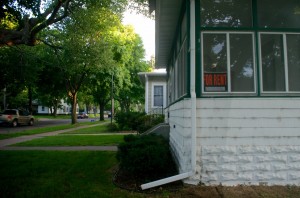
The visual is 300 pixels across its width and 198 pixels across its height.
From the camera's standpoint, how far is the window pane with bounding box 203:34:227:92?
632 cm

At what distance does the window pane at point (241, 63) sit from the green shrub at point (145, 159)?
2376mm

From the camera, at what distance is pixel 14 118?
29531 mm

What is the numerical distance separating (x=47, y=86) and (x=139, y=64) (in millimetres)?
13443

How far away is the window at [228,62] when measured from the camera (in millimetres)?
6316

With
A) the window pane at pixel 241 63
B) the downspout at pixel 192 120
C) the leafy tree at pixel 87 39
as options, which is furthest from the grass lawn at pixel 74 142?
the window pane at pixel 241 63

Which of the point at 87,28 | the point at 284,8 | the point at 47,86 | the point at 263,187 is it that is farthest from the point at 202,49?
the point at 47,86

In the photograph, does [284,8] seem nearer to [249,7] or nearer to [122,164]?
[249,7]

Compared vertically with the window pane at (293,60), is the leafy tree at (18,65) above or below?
above

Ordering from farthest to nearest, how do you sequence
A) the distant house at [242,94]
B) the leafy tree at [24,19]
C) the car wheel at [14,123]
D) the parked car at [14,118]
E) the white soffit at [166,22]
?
the car wheel at [14,123] → the parked car at [14,118] → the leafy tree at [24,19] → the white soffit at [166,22] → the distant house at [242,94]

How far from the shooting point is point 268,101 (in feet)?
20.4

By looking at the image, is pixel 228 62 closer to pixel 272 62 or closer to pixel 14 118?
pixel 272 62

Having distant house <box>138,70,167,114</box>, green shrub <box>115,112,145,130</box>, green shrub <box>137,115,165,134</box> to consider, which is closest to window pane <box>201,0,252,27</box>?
green shrub <box>137,115,165,134</box>

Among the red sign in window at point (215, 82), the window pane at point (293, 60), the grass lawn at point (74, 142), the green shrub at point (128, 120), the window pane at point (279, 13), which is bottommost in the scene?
the grass lawn at point (74, 142)

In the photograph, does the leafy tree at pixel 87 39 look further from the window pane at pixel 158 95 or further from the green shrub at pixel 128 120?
the green shrub at pixel 128 120
